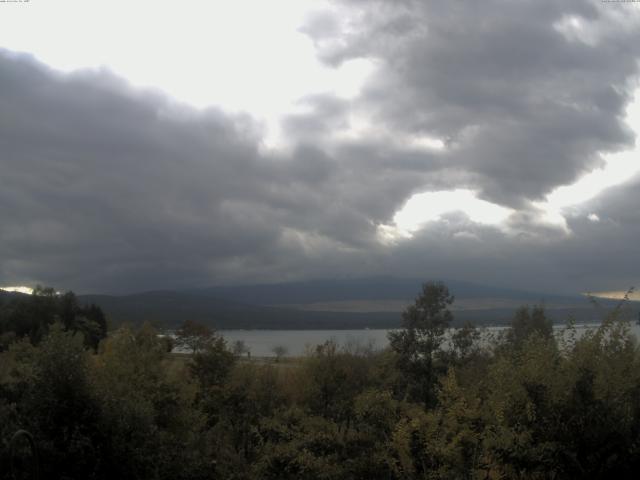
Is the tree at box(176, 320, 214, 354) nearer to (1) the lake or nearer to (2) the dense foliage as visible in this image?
(1) the lake

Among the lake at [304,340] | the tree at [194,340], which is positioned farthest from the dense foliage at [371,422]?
the tree at [194,340]

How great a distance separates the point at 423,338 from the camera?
119ft

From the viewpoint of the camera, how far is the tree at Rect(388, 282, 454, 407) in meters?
34.7

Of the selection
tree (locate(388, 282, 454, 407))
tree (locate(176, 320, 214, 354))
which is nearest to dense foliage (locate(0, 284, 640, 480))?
tree (locate(388, 282, 454, 407))

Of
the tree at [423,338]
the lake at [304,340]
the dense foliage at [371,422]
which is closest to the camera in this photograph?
the dense foliage at [371,422]

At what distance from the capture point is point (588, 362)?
12.9m

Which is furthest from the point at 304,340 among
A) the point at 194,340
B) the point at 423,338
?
the point at 423,338

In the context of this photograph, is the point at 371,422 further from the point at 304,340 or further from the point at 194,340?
the point at 304,340

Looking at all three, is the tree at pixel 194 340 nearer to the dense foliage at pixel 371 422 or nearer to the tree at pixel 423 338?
the tree at pixel 423 338

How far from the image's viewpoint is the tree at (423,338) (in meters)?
34.7

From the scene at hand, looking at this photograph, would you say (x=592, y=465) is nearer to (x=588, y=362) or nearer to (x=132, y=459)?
(x=588, y=362)

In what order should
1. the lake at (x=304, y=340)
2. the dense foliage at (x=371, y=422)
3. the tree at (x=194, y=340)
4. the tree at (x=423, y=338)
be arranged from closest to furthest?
the dense foliage at (x=371, y=422) < the lake at (x=304, y=340) < the tree at (x=423, y=338) < the tree at (x=194, y=340)

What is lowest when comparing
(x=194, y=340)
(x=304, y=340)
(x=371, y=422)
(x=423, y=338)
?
(x=304, y=340)

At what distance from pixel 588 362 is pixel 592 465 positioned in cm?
197
